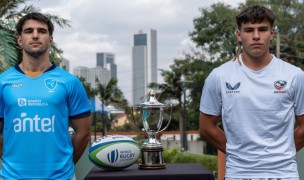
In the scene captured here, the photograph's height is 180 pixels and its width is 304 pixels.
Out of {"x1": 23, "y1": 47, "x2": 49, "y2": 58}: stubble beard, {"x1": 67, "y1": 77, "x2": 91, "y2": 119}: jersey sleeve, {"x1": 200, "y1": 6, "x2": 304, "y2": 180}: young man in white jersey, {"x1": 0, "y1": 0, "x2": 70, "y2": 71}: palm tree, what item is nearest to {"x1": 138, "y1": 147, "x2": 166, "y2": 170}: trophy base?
{"x1": 67, "y1": 77, "x2": 91, "y2": 119}: jersey sleeve

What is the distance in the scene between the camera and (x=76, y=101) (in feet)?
11.2

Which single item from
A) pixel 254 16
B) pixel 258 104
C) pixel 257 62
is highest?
pixel 254 16

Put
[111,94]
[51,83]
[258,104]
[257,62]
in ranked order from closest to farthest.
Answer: [258,104] < [257,62] < [51,83] < [111,94]

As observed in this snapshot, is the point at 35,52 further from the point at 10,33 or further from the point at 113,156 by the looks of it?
the point at 10,33

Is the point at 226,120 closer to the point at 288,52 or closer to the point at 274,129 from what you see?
the point at 274,129

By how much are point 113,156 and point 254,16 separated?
171 cm

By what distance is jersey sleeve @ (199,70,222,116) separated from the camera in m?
3.30

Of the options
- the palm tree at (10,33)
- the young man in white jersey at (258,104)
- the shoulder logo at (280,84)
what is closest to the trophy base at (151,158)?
the young man in white jersey at (258,104)

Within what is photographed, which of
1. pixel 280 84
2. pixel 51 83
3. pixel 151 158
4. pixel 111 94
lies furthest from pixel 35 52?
→ pixel 111 94

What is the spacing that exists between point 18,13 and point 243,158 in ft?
36.7

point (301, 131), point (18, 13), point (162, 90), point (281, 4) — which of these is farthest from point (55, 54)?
point (162, 90)

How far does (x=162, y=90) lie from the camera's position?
150 ft

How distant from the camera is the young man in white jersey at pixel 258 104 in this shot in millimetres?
3078

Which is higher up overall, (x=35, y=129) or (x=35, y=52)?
(x=35, y=52)
